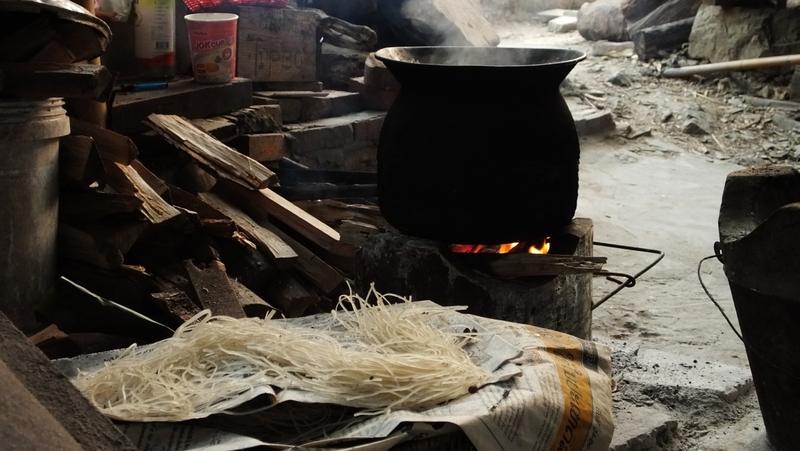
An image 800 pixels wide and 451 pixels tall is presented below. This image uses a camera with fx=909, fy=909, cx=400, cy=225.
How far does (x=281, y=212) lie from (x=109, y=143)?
972 millimetres

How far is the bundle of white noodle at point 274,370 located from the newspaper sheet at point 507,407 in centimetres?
4

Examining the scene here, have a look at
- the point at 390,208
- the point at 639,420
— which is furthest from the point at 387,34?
the point at 639,420

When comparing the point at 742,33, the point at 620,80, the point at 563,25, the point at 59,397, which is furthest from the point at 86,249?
the point at 563,25

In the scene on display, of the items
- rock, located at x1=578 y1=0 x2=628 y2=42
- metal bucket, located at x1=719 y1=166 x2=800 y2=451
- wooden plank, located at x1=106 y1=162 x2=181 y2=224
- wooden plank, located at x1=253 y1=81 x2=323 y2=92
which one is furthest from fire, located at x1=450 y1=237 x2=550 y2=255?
rock, located at x1=578 y1=0 x2=628 y2=42

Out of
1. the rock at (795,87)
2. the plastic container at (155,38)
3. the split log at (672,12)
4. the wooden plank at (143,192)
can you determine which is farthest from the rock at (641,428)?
the split log at (672,12)

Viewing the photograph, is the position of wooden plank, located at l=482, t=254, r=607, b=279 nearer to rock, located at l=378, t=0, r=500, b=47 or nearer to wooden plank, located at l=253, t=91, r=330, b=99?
wooden plank, located at l=253, t=91, r=330, b=99

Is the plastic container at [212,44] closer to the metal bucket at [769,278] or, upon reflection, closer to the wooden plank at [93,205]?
the wooden plank at [93,205]

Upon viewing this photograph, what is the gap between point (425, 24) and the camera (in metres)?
6.99

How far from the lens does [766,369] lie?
305 cm

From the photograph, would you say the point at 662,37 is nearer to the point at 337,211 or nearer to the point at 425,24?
the point at 425,24

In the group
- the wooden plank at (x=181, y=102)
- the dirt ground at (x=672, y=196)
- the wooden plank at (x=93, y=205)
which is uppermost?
the wooden plank at (x=181, y=102)

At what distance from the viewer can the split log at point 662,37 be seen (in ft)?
33.5

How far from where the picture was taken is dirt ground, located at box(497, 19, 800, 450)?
3.50 meters

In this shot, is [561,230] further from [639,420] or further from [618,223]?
[618,223]
